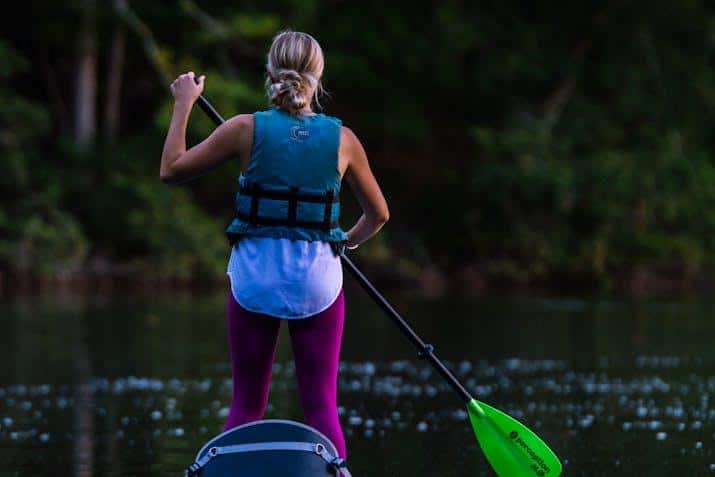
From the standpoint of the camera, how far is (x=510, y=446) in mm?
7219

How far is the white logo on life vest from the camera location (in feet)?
20.2

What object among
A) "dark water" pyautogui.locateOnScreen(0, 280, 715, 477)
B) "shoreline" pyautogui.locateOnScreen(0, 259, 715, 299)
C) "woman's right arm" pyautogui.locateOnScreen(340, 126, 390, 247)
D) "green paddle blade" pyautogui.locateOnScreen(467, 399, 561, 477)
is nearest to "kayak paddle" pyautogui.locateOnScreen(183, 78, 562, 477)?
"green paddle blade" pyautogui.locateOnScreen(467, 399, 561, 477)

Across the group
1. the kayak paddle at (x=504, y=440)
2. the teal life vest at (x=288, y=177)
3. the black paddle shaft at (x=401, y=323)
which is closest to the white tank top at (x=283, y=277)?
the teal life vest at (x=288, y=177)

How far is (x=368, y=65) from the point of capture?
1538 inches

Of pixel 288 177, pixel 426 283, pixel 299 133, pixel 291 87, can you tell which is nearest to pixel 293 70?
pixel 291 87

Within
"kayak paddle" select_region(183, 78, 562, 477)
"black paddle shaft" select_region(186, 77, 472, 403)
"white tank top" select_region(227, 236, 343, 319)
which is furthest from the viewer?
"kayak paddle" select_region(183, 78, 562, 477)

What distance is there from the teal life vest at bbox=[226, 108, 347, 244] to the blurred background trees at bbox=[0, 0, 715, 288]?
982 inches

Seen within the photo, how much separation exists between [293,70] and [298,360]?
1.02 meters

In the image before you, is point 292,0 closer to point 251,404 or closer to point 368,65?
point 368,65

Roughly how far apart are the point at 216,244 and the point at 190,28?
5.68 meters

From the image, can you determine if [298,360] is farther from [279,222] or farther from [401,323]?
[401,323]

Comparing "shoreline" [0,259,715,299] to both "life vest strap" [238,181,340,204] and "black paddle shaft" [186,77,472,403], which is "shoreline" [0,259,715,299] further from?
"life vest strap" [238,181,340,204]

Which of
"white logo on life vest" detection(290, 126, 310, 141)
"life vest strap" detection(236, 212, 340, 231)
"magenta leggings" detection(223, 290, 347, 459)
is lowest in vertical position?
"magenta leggings" detection(223, 290, 347, 459)

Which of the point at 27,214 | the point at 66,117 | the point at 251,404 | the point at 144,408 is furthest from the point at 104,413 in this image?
the point at 66,117
